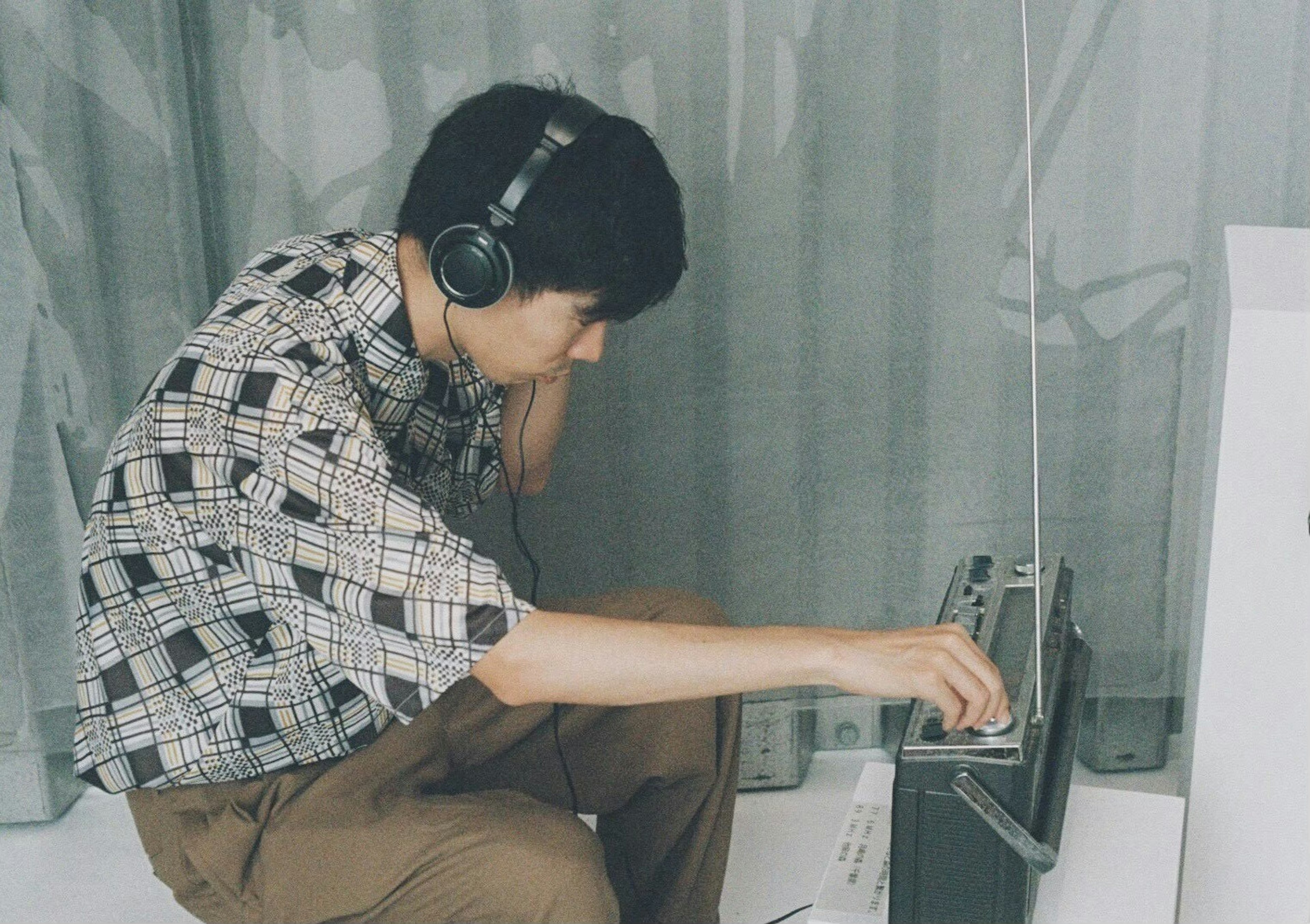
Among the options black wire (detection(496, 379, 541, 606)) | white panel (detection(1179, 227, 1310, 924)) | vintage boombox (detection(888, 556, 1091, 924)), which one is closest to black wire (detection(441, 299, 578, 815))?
black wire (detection(496, 379, 541, 606))

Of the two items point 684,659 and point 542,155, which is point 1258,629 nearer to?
point 684,659

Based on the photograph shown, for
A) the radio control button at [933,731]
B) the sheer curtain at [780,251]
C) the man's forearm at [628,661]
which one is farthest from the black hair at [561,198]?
the sheer curtain at [780,251]

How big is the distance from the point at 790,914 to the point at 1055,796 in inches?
23.6

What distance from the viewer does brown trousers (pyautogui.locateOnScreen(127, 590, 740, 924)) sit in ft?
4.06

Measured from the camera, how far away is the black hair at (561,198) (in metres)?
1.16

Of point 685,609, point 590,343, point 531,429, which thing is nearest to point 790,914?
point 685,609

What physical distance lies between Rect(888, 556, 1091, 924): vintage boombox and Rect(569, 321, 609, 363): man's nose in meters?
0.42

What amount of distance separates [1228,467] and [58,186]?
4.40 ft

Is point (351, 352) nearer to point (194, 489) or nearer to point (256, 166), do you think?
point (194, 489)

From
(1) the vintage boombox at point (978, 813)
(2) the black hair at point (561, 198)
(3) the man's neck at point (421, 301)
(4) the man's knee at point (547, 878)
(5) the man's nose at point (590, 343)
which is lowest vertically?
(4) the man's knee at point (547, 878)

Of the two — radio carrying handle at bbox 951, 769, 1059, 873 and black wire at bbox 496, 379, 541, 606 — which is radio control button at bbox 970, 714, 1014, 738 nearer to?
radio carrying handle at bbox 951, 769, 1059, 873

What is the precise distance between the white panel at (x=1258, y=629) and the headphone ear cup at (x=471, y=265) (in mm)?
605

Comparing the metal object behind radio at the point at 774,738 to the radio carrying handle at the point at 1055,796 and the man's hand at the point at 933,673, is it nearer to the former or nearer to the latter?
the radio carrying handle at the point at 1055,796

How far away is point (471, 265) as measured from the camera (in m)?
1.15
